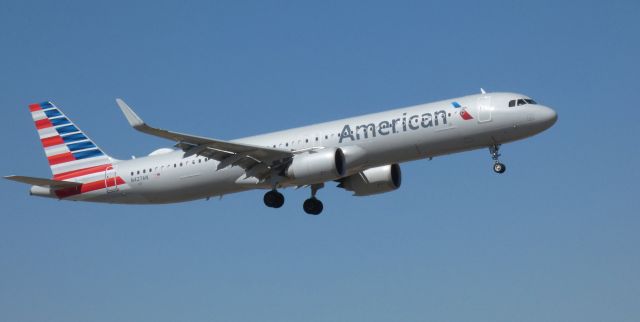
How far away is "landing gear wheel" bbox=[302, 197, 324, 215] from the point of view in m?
54.0

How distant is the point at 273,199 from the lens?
5172cm

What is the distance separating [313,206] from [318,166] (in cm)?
594

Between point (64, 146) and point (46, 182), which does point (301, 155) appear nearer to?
point (46, 182)

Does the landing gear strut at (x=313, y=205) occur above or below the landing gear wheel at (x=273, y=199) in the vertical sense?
above

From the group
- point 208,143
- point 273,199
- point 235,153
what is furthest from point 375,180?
point 208,143

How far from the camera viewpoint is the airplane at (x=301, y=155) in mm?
47344

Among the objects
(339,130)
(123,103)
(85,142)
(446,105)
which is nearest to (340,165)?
(339,130)

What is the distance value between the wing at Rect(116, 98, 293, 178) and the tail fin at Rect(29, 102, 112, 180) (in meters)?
8.25

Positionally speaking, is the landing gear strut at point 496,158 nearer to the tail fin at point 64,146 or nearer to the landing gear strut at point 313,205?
the landing gear strut at point 313,205

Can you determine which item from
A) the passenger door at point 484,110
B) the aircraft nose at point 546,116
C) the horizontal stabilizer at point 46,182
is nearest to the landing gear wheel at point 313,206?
the passenger door at point 484,110

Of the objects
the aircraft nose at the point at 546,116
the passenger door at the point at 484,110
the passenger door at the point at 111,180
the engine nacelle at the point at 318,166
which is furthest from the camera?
the passenger door at the point at 111,180

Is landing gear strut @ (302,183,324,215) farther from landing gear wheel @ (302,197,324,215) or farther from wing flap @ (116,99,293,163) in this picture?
wing flap @ (116,99,293,163)

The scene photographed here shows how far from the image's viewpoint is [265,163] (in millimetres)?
50250

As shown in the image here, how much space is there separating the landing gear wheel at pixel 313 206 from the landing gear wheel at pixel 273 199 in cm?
247
